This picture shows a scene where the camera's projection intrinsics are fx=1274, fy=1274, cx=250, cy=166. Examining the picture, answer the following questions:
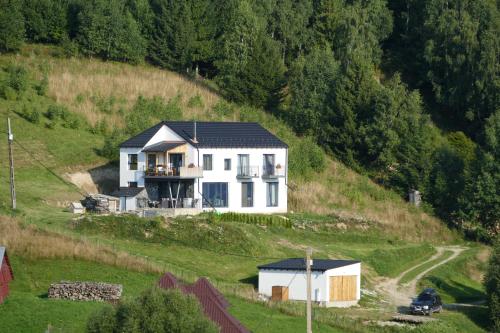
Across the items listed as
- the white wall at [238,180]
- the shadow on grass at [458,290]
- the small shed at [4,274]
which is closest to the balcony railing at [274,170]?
the white wall at [238,180]

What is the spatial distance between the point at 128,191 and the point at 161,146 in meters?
4.72

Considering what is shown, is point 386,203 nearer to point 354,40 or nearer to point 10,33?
point 354,40

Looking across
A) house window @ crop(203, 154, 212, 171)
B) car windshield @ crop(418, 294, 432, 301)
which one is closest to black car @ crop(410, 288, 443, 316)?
car windshield @ crop(418, 294, 432, 301)

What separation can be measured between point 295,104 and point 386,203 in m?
14.1

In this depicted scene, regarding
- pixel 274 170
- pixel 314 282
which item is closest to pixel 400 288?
pixel 314 282

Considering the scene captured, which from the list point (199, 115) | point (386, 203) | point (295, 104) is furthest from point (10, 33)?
point (386, 203)

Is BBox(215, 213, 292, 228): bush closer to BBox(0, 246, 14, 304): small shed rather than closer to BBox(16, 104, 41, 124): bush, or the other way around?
BBox(16, 104, 41, 124): bush

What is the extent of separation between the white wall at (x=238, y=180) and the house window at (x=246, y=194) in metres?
0.21

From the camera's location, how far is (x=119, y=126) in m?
94.5

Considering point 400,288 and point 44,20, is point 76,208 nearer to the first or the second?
point 400,288

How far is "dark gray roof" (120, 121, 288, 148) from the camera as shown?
8381 cm

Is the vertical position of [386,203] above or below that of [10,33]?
below

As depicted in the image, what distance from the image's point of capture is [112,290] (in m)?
54.1

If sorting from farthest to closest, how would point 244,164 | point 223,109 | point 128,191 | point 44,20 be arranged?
point 44,20, point 223,109, point 244,164, point 128,191
